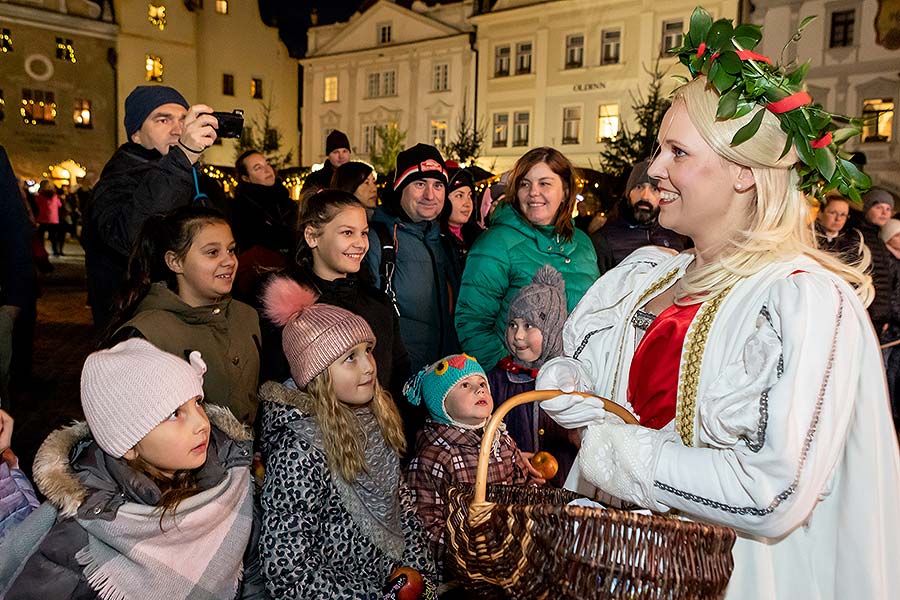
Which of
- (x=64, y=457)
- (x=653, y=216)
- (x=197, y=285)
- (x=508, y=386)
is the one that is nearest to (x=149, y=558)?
(x=64, y=457)

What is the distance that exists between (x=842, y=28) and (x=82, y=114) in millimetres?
32406

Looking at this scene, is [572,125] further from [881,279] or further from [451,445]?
[451,445]

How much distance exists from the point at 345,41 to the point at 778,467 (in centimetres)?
4074

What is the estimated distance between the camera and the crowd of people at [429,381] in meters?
1.63

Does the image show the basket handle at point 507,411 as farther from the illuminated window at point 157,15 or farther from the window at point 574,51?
the illuminated window at point 157,15

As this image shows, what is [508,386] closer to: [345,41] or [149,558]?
[149,558]

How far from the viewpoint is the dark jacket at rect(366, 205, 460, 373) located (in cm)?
448

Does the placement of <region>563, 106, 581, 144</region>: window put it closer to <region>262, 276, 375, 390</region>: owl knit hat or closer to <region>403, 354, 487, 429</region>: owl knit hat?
<region>403, 354, 487, 429</region>: owl knit hat

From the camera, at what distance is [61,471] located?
225cm

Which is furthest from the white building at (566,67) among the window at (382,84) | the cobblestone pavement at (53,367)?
the cobblestone pavement at (53,367)

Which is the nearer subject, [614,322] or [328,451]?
[614,322]

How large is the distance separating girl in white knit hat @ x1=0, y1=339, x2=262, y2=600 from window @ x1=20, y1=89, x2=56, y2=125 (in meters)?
37.2

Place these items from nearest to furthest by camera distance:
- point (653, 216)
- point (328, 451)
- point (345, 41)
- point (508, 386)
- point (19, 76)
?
point (328, 451) → point (508, 386) → point (653, 216) → point (19, 76) → point (345, 41)

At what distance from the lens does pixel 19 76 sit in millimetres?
33375
